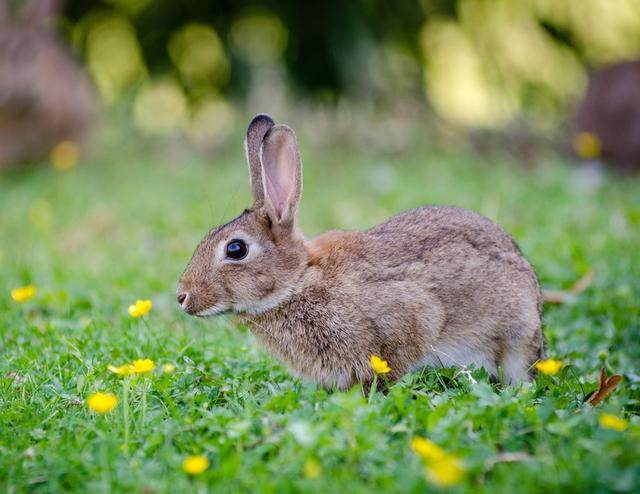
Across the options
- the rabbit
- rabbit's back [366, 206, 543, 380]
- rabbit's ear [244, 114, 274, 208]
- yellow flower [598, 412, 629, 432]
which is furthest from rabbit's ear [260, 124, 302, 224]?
the rabbit

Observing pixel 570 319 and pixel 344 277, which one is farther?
pixel 570 319

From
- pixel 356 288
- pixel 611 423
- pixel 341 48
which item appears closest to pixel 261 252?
pixel 356 288

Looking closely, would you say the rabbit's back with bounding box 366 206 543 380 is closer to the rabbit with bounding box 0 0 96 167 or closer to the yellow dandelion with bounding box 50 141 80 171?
the yellow dandelion with bounding box 50 141 80 171

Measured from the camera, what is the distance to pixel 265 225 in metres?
4.30

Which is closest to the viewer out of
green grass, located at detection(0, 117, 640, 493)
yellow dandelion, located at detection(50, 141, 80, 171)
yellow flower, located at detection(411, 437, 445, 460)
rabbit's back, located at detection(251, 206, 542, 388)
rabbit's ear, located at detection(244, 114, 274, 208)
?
yellow flower, located at detection(411, 437, 445, 460)

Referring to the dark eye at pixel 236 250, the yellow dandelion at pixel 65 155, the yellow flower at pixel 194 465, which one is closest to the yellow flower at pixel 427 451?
the yellow flower at pixel 194 465

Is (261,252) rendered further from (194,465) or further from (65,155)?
(65,155)

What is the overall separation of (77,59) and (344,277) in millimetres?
9918

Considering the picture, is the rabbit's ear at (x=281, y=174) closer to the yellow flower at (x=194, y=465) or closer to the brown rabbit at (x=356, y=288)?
the brown rabbit at (x=356, y=288)

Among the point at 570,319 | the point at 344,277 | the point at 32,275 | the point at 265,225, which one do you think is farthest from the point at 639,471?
the point at 32,275

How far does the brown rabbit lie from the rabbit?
7.48m

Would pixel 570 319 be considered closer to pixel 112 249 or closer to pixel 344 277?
pixel 344 277

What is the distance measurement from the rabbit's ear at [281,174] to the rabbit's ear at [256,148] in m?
0.11

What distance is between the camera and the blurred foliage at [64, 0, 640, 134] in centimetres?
1223
